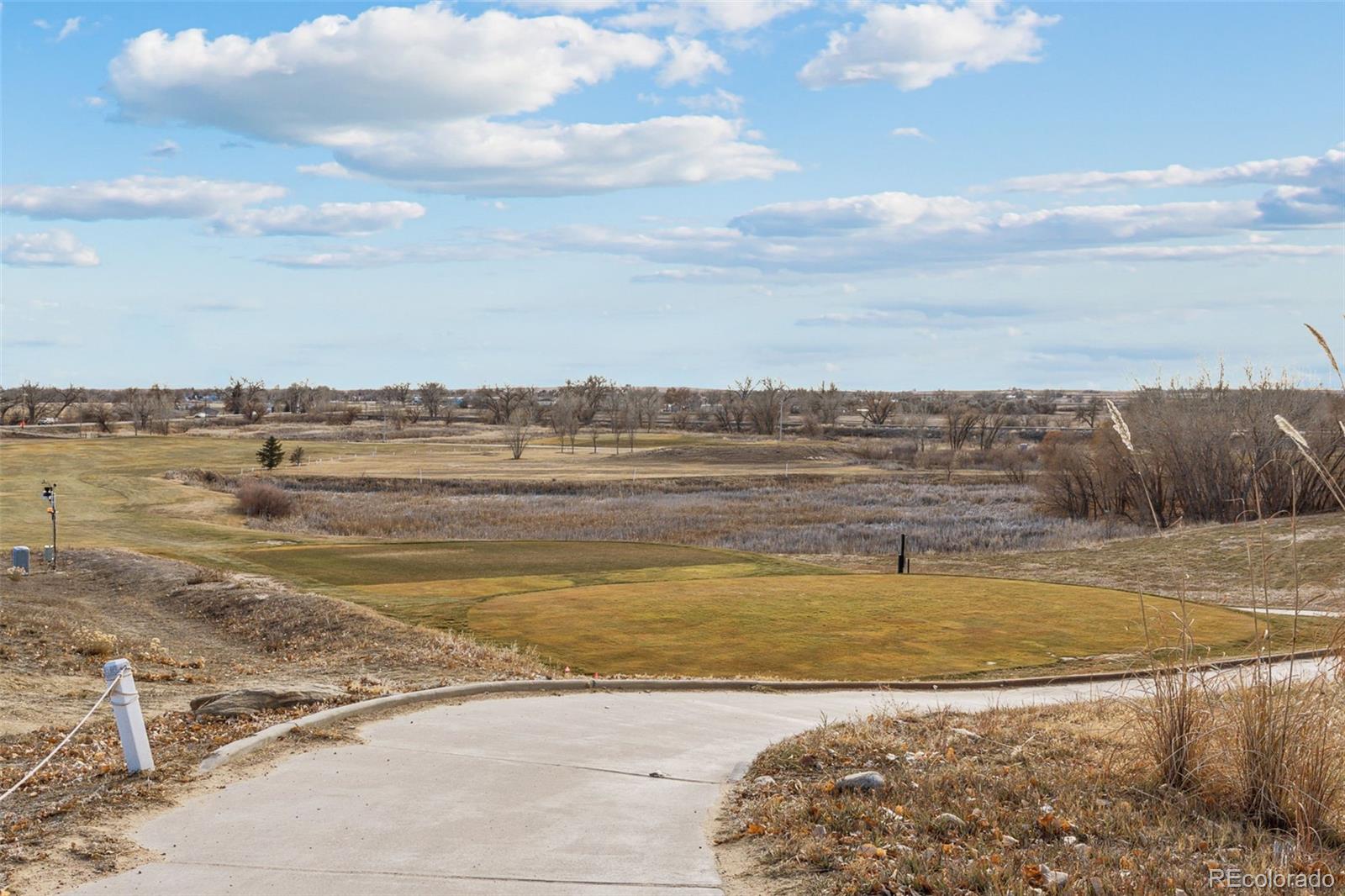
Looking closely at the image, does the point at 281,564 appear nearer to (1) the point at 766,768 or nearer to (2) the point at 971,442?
(1) the point at 766,768

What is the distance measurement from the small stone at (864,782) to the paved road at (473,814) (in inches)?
39.6

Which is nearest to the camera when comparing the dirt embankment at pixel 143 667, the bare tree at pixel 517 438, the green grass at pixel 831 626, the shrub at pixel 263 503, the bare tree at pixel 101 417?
the dirt embankment at pixel 143 667

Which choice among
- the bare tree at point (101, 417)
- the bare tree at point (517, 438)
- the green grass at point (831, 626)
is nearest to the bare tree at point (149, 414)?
the bare tree at point (101, 417)

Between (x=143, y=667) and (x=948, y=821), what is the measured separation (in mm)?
12103

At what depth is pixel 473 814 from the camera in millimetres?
8148

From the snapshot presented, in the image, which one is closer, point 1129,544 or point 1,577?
point 1,577

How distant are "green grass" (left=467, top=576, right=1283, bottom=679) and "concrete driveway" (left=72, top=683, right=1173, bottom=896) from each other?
6746 millimetres

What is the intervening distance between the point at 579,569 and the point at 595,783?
21.9m

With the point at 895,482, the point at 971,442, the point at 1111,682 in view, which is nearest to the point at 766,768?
the point at 1111,682

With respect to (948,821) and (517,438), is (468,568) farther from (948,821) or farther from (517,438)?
(517,438)

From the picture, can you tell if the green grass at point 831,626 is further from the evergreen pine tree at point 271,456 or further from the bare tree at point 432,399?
the bare tree at point 432,399

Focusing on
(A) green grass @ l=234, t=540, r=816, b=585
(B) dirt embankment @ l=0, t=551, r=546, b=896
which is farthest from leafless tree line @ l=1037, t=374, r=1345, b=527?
(B) dirt embankment @ l=0, t=551, r=546, b=896

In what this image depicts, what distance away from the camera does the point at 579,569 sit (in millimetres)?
30891

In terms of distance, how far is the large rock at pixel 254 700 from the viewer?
1133 centimetres
